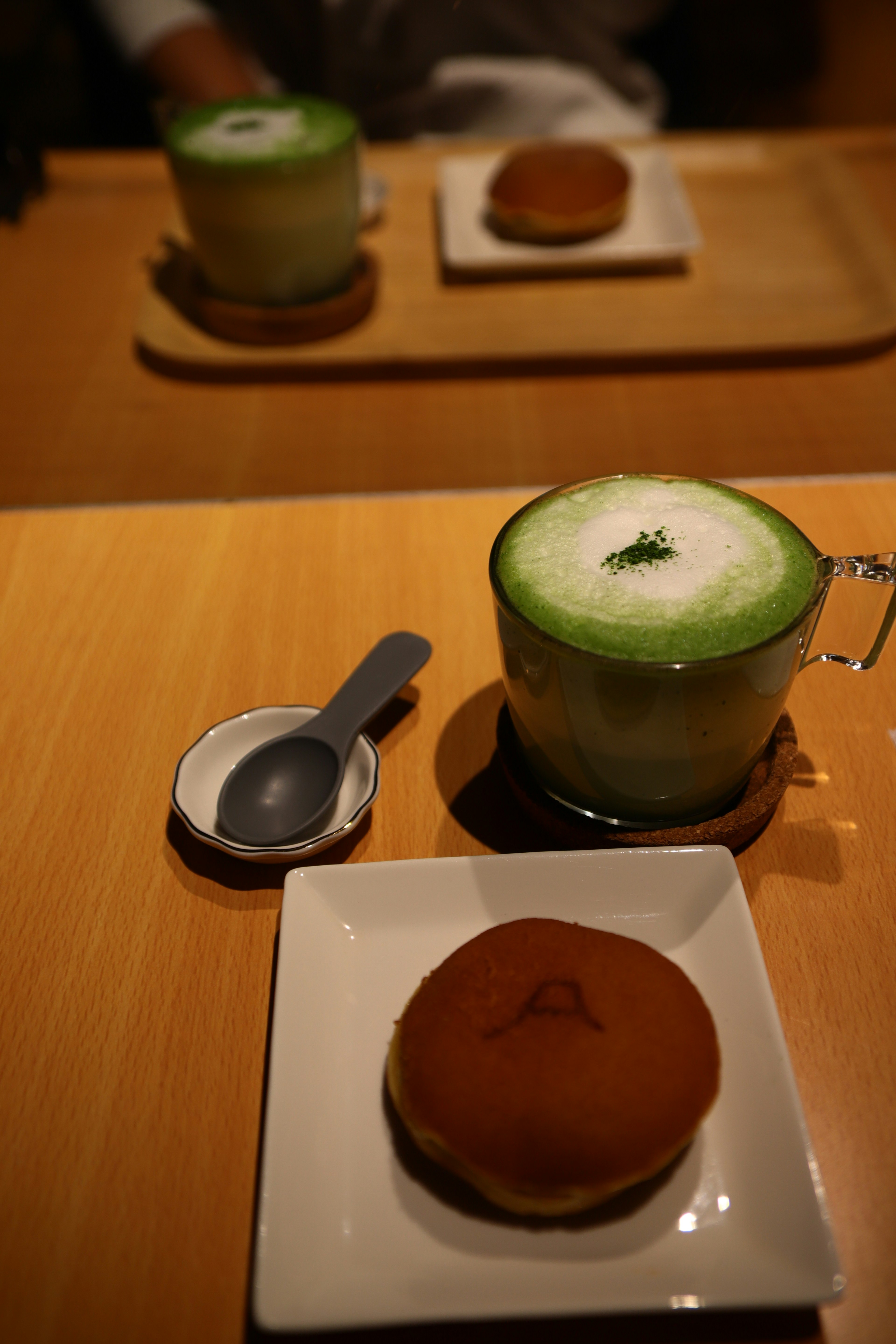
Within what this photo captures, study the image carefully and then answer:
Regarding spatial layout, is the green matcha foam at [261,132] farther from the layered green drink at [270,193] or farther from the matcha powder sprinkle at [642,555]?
the matcha powder sprinkle at [642,555]

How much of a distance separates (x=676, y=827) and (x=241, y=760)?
0.93 ft

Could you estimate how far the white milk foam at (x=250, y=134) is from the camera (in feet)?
3.61

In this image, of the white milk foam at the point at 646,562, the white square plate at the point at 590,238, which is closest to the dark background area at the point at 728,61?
the white square plate at the point at 590,238

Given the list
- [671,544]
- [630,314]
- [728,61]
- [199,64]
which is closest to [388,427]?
[630,314]

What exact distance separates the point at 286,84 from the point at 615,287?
1148 millimetres

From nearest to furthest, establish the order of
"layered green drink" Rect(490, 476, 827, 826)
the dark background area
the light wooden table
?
"layered green drink" Rect(490, 476, 827, 826) < the light wooden table < the dark background area

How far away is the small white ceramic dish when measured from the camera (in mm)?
564

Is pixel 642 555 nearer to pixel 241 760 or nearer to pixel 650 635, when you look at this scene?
pixel 650 635

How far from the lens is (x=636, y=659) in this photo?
1.53 ft

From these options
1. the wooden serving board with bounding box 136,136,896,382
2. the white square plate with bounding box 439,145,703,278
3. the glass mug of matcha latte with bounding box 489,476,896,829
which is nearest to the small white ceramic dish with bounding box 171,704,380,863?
the glass mug of matcha latte with bounding box 489,476,896,829

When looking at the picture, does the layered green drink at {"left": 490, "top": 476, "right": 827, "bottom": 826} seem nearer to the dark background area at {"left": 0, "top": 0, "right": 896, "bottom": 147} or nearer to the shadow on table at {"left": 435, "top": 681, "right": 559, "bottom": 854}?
the shadow on table at {"left": 435, "top": 681, "right": 559, "bottom": 854}

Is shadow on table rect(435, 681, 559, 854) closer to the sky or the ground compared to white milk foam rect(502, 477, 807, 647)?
closer to the ground

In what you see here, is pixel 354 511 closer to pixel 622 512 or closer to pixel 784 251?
pixel 622 512

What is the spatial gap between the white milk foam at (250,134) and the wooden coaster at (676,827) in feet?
2.79
